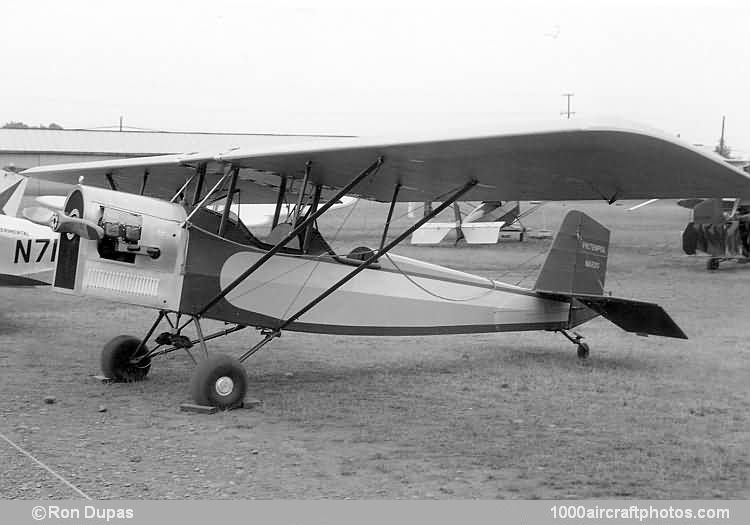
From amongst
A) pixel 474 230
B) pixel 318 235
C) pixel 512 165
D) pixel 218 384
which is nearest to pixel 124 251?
pixel 218 384

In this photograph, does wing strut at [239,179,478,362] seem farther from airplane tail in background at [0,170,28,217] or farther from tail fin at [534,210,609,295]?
airplane tail in background at [0,170,28,217]

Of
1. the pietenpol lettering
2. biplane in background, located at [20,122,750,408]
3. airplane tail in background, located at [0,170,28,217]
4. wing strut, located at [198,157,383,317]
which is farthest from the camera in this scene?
airplane tail in background, located at [0,170,28,217]

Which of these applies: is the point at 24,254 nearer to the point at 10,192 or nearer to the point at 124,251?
the point at 10,192

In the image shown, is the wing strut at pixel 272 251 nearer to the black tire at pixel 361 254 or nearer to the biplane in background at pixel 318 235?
the biplane in background at pixel 318 235

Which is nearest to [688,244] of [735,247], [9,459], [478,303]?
[735,247]

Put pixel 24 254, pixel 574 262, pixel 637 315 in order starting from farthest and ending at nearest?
1. pixel 24 254
2. pixel 574 262
3. pixel 637 315

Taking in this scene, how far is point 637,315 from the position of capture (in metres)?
9.18

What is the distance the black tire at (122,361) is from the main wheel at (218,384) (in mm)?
1379

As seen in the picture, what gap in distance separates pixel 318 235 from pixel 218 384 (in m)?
1.84

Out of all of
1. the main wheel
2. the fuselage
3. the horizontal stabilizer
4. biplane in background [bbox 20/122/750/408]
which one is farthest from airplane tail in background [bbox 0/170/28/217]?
the horizontal stabilizer

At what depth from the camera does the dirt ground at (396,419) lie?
16.5 feet

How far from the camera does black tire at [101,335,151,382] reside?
7863mm

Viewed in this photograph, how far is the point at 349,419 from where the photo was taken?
263 inches

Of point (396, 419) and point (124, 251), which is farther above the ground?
point (124, 251)
